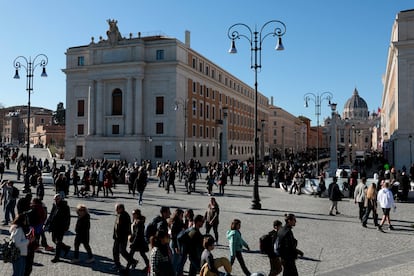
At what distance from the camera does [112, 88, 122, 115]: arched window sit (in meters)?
52.2

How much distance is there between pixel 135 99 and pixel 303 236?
40680mm

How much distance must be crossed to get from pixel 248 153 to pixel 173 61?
36217 millimetres

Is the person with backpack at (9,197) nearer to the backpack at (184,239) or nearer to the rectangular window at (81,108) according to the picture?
the backpack at (184,239)

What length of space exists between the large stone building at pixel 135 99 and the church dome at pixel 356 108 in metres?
135

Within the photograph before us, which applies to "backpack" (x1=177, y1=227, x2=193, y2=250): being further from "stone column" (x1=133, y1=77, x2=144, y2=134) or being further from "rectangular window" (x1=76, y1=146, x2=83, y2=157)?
"rectangular window" (x1=76, y1=146, x2=83, y2=157)

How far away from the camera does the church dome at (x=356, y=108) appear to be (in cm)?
17675

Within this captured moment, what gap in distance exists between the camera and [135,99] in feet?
166

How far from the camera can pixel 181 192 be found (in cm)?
2491

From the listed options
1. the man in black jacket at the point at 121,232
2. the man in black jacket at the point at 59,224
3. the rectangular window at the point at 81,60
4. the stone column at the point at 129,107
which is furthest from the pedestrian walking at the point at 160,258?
the rectangular window at the point at 81,60

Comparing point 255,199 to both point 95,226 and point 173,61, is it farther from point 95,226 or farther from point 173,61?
point 173,61

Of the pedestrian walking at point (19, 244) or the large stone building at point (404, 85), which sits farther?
the large stone building at point (404, 85)

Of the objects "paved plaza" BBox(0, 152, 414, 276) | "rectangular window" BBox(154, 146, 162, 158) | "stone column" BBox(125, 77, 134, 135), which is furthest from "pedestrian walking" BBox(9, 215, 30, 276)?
"stone column" BBox(125, 77, 134, 135)

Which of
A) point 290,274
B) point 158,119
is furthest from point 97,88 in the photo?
point 290,274

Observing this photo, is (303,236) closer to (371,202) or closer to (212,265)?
(371,202)
